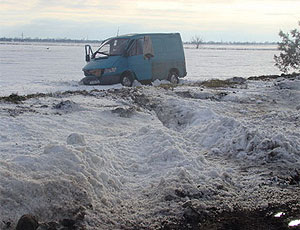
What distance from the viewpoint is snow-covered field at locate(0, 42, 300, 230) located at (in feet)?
14.4

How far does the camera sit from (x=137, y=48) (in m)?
15.8

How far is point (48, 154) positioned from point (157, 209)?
62.0 inches

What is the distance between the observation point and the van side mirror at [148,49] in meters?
15.8

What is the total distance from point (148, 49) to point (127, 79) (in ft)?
4.84

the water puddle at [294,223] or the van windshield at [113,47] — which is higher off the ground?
the van windshield at [113,47]

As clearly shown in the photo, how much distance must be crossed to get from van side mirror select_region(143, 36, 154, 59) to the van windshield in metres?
0.74

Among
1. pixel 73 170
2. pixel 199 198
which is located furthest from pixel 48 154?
pixel 199 198

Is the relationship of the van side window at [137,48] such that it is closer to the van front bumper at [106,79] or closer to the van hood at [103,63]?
the van hood at [103,63]

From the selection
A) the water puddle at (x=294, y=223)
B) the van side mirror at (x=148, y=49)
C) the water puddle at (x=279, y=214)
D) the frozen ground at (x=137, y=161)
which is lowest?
the water puddle at (x=279, y=214)

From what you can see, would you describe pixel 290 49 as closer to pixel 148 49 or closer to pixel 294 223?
pixel 148 49

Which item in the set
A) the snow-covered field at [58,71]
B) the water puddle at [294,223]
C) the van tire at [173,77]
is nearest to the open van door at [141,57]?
the van tire at [173,77]

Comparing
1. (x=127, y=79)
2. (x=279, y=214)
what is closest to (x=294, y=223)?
(x=279, y=214)

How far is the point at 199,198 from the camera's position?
16.3 feet

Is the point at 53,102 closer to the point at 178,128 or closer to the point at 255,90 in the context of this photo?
the point at 178,128
